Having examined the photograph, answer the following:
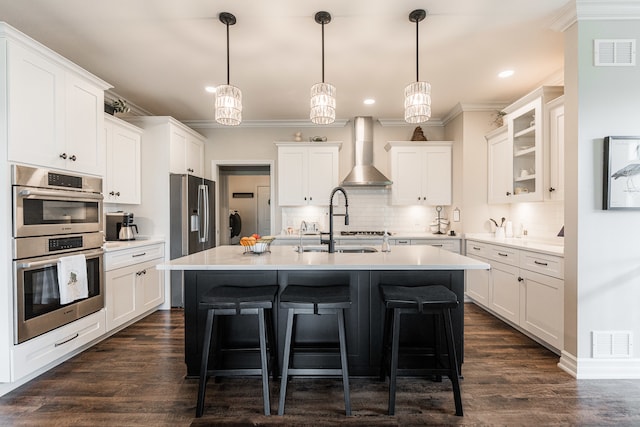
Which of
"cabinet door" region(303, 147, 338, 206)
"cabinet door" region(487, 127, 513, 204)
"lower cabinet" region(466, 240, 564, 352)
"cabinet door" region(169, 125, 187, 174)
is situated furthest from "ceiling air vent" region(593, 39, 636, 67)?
"cabinet door" region(169, 125, 187, 174)

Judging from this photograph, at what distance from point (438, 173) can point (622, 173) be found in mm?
2625

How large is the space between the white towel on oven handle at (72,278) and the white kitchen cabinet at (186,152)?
1855 mm

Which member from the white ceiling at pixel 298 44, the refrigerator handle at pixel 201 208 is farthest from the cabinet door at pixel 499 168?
the refrigerator handle at pixel 201 208

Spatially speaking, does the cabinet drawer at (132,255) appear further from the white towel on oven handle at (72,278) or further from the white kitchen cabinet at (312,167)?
the white kitchen cabinet at (312,167)

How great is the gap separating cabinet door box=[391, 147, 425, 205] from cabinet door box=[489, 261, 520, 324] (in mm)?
1598

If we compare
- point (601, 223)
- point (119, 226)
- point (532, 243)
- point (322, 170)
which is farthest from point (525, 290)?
point (119, 226)

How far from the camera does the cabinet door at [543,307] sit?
2.66 metres

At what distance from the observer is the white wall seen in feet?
7.87

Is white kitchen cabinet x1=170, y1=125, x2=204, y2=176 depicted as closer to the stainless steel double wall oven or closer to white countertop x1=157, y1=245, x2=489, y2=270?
the stainless steel double wall oven

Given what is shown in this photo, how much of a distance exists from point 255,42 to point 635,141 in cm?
312

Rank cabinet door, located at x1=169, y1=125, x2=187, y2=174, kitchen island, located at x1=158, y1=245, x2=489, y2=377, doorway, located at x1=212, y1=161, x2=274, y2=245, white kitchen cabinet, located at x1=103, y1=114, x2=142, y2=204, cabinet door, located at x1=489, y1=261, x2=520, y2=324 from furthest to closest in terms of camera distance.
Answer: doorway, located at x1=212, y1=161, x2=274, y2=245, cabinet door, located at x1=169, y1=125, x2=187, y2=174, white kitchen cabinet, located at x1=103, y1=114, x2=142, y2=204, cabinet door, located at x1=489, y1=261, x2=520, y2=324, kitchen island, located at x1=158, y1=245, x2=489, y2=377

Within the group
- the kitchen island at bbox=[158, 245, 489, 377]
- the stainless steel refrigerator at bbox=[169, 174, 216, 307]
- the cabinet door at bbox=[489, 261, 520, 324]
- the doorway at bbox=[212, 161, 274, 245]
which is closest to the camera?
the kitchen island at bbox=[158, 245, 489, 377]

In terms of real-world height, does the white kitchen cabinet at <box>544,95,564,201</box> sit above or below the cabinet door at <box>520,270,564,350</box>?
above

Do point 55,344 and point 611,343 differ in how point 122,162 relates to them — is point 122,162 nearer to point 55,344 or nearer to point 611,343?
point 55,344
